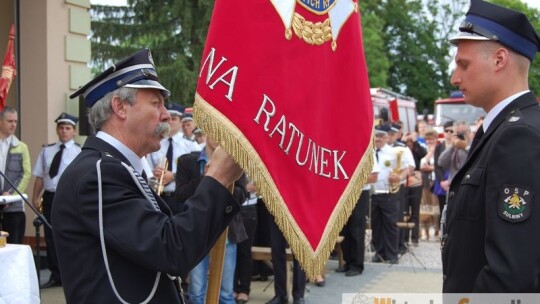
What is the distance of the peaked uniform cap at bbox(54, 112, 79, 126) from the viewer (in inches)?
357

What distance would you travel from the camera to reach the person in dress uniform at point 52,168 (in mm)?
8898

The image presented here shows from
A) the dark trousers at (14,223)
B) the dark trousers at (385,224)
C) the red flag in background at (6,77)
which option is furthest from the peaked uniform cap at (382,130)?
the red flag in background at (6,77)

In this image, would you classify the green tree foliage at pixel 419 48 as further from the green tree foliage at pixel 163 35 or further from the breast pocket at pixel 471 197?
the breast pocket at pixel 471 197

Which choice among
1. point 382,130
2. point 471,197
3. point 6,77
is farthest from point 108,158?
point 382,130

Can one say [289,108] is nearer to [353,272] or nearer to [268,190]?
[268,190]

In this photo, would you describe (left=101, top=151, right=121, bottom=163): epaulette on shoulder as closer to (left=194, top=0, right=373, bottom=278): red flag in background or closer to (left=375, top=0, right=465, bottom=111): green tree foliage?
(left=194, top=0, right=373, bottom=278): red flag in background

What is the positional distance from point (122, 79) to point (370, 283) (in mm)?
7796

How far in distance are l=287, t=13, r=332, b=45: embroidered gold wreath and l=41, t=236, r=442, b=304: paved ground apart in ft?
19.6

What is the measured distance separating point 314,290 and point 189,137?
388 centimetres

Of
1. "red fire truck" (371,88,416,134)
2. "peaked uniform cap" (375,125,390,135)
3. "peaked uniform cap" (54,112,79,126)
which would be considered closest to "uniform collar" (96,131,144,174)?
"peaked uniform cap" (54,112,79,126)

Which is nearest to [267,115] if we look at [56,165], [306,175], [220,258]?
[306,175]

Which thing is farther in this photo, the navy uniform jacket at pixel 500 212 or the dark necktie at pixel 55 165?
the dark necktie at pixel 55 165

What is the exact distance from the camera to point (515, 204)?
8.59 ft

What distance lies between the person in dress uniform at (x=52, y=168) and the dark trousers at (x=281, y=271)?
2.85 meters
